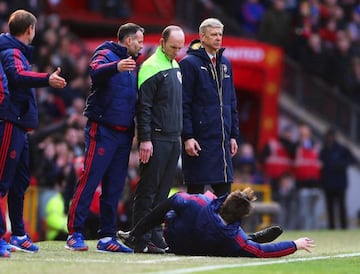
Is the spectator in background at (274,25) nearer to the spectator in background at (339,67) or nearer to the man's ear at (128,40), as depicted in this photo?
the spectator in background at (339,67)

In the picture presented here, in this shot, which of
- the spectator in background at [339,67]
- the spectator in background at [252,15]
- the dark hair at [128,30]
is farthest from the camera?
the spectator in background at [252,15]

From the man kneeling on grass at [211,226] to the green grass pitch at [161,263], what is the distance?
0.51ft

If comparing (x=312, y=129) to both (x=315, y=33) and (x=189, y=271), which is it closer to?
(x=315, y=33)

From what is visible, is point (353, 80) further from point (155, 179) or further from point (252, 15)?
point (155, 179)

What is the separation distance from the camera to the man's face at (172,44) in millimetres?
12391

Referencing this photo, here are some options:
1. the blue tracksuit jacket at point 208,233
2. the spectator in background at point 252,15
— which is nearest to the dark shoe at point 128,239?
the blue tracksuit jacket at point 208,233

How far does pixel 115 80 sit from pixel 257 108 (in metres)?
11.7

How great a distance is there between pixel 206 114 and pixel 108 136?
43.0 inches

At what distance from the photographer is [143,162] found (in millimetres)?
12305

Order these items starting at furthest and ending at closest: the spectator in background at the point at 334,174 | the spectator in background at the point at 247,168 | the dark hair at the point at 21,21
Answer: the spectator in background at the point at 334,174, the spectator in background at the point at 247,168, the dark hair at the point at 21,21

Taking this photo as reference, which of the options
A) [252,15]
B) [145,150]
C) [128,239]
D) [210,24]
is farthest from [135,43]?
[252,15]

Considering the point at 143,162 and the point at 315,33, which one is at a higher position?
the point at 315,33

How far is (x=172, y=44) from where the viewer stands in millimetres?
12414

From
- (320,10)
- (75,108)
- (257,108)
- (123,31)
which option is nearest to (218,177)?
(123,31)
